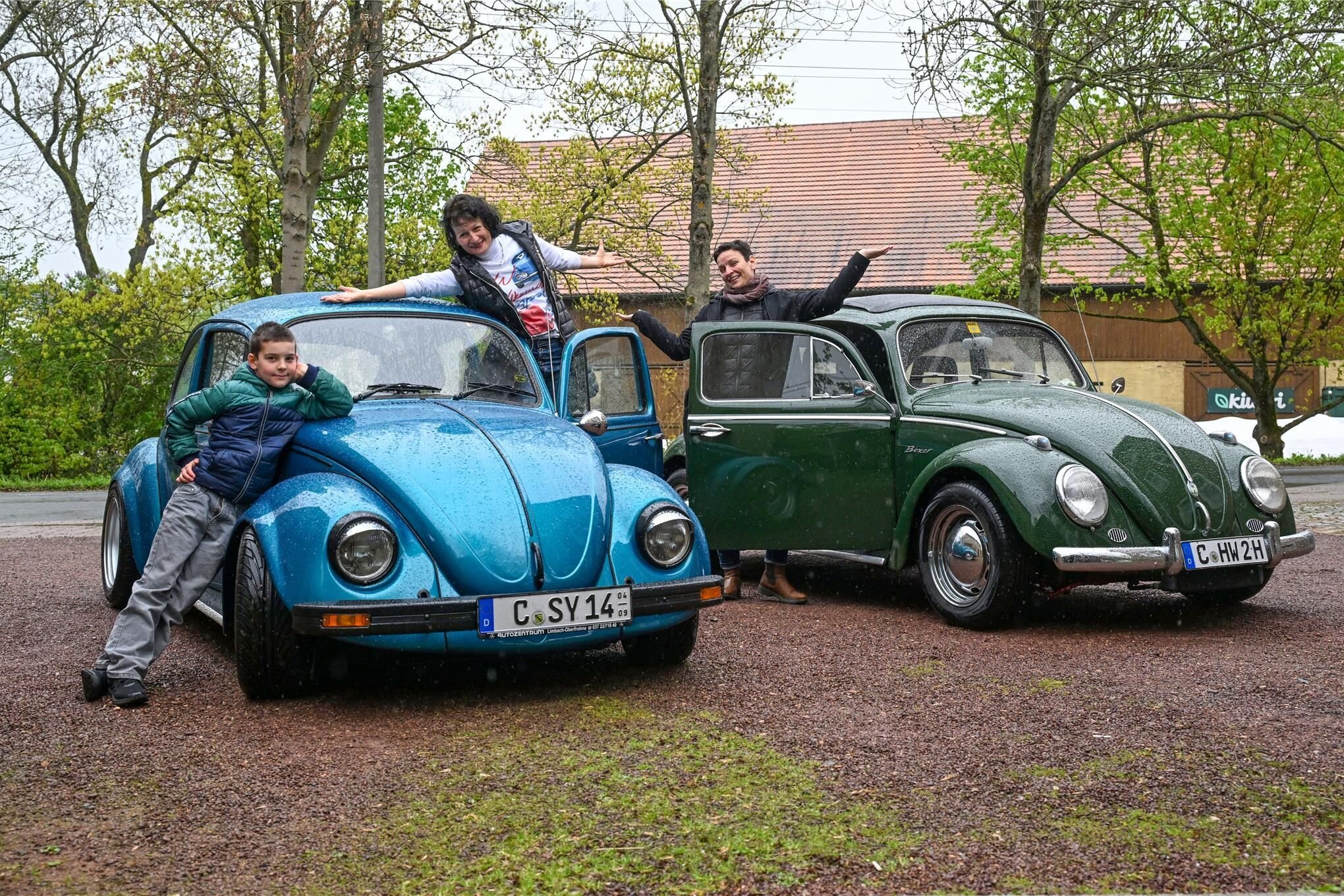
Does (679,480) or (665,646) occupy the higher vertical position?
(679,480)

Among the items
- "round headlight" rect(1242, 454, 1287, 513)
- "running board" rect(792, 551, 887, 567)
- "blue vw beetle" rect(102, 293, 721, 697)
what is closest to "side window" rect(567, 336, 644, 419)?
"blue vw beetle" rect(102, 293, 721, 697)

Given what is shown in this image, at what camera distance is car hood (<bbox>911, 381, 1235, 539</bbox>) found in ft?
21.6

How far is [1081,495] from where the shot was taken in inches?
257

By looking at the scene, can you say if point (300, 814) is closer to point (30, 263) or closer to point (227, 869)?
point (227, 869)

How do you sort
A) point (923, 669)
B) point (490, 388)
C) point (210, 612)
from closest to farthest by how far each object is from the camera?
point (923, 669)
point (210, 612)
point (490, 388)

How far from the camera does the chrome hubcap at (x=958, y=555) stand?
6.88m

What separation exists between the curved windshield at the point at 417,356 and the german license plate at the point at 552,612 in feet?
5.03

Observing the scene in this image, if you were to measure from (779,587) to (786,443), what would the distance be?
881 mm

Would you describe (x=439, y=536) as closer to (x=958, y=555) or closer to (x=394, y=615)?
(x=394, y=615)

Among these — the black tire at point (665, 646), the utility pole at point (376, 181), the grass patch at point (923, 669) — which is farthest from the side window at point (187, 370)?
the utility pole at point (376, 181)

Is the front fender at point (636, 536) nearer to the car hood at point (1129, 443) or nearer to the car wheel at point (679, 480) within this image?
the car hood at point (1129, 443)

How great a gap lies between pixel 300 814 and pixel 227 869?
433 millimetres

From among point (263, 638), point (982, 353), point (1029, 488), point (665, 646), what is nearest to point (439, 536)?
point (263, 638)

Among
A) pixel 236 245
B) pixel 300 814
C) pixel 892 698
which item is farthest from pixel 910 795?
pixel 236 245
